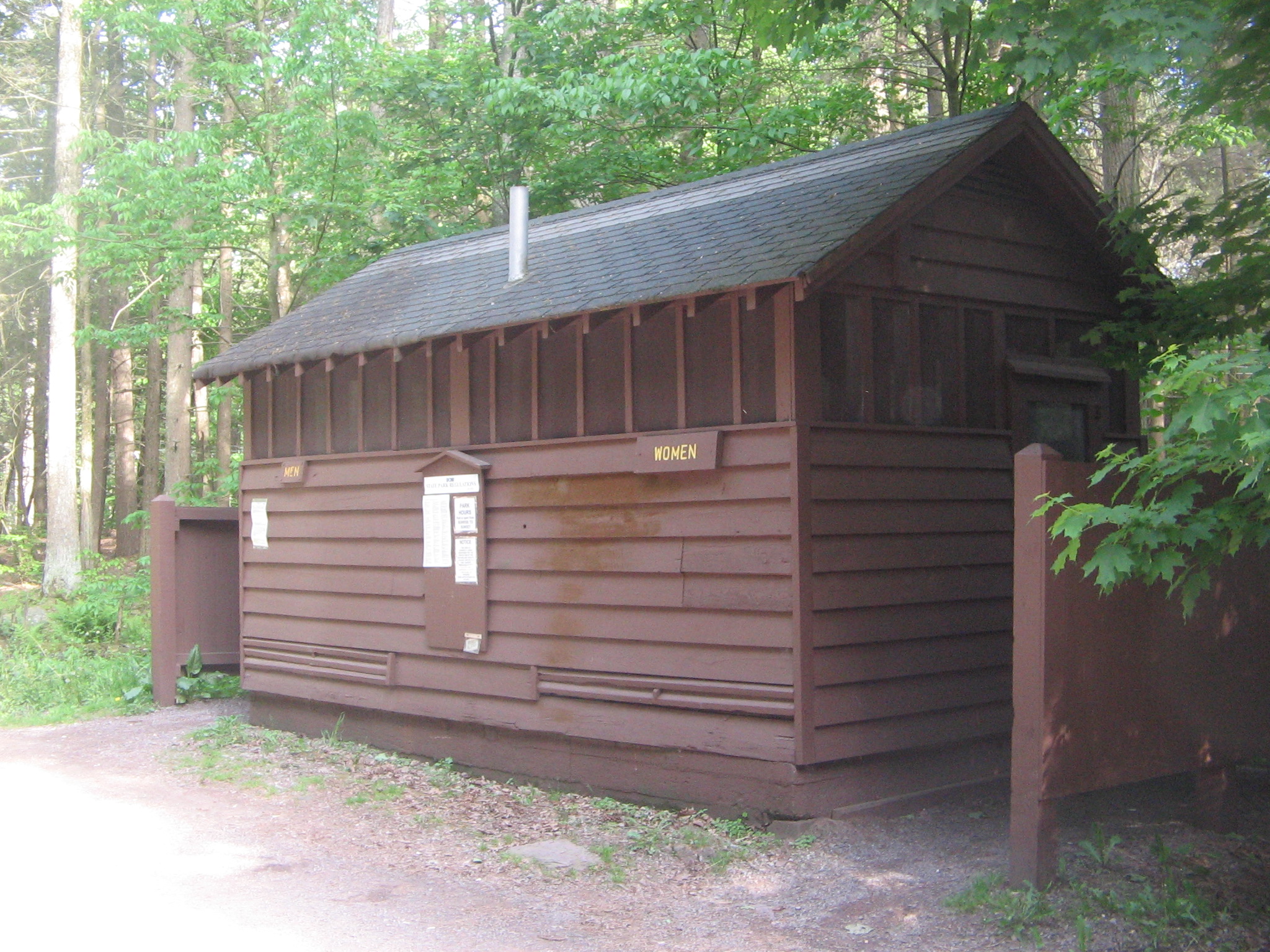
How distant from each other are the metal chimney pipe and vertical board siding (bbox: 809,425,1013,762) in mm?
3362

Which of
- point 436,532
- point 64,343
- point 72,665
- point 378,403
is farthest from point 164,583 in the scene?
point 64,343

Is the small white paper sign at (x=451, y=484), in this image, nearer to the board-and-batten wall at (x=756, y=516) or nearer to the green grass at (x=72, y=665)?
the board-and-batten wall at (x=756, y=516)

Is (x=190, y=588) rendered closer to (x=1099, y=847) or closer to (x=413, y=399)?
(x=413, y=399)

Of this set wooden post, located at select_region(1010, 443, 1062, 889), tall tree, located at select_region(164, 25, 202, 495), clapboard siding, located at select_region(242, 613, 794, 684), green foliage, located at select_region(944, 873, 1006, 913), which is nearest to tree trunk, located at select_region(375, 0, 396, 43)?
tall tree, located at select_region(164, 25, 202, 495)

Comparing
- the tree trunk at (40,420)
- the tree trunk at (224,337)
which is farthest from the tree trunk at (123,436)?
the tree trunk at (224,337)

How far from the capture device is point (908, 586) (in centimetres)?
750

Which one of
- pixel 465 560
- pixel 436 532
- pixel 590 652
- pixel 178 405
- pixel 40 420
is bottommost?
pixel 590 652

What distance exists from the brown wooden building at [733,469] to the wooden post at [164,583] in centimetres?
251

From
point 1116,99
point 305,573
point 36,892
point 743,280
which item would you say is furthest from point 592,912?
point 1116,99

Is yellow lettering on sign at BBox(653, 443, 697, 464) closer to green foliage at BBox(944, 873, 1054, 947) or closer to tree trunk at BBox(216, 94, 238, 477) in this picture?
green foliage at BBox(944, 873, 1054, 947)

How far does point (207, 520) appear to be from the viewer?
39.7 feet

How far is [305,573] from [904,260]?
6.08 m

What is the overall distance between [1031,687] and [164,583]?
914cm

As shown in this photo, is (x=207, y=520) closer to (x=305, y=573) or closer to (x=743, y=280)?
(x=305, y=573)
